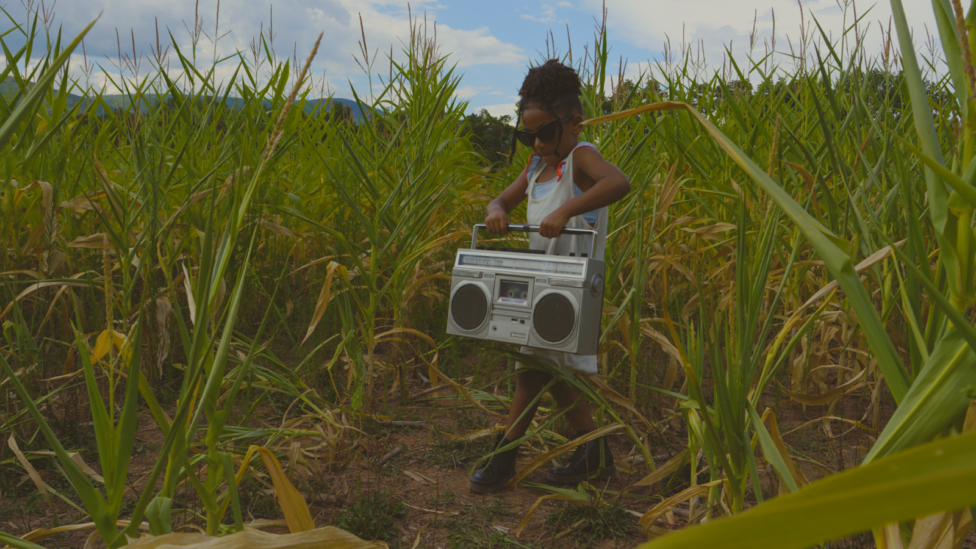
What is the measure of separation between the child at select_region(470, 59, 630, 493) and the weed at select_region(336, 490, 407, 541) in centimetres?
24

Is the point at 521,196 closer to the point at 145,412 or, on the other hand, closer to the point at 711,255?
the point at 711,255

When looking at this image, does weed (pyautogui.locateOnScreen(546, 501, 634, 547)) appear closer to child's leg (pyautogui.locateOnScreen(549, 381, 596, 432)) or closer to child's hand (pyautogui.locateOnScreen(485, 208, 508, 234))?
child's leg (pyautogui.locateOnScreen(549, 381, 596, 432))

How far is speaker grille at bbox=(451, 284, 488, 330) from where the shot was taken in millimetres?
1628

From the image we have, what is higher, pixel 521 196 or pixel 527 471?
pixel 521 196

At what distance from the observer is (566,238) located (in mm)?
1860

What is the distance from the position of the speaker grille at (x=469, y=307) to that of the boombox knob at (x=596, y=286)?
0.90 ft

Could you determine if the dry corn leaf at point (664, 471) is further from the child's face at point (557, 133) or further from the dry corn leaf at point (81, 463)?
the dry corn leaf at point (81, 463)

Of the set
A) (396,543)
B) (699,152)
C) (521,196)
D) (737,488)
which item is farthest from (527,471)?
(699,152)

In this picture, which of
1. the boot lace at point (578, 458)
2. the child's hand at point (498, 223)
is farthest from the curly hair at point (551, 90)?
the boot lace at point (578, 458)

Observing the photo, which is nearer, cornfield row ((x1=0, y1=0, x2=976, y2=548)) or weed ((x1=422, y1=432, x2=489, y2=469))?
cornfield row ((x1=0, y1=0, x2=976, y2=548))

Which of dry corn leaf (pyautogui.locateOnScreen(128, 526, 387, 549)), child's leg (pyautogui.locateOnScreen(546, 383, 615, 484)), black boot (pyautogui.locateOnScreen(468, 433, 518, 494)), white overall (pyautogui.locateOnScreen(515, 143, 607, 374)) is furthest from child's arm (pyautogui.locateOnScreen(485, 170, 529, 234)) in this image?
dry corn leaf (pyautogui.locateOnScreen(128, 526, 387, 549))

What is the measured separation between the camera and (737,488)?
93cm

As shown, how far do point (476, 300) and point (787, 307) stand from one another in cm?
103

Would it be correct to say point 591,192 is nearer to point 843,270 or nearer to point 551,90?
point 551,90
